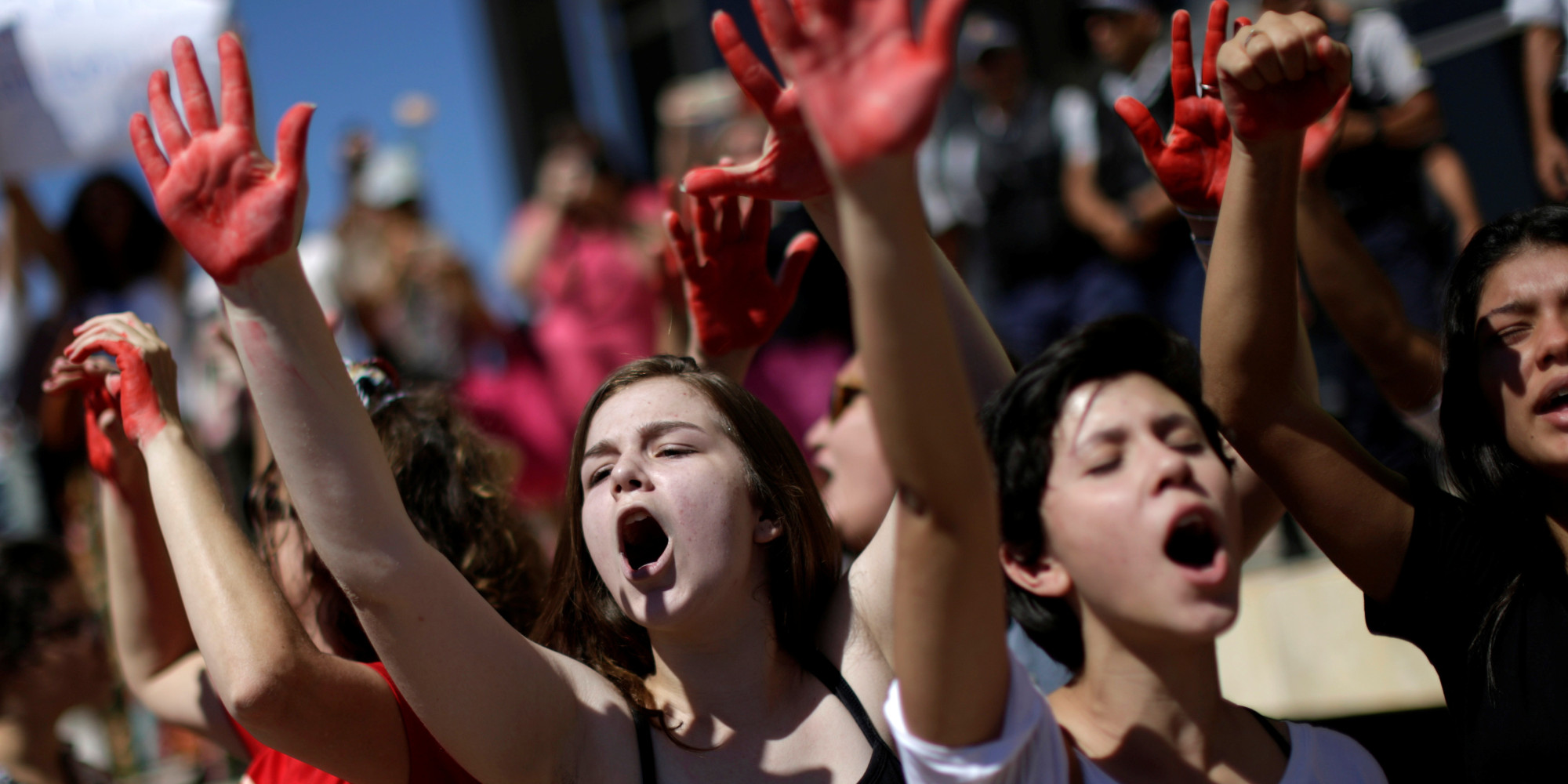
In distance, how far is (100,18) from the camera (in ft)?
9.67

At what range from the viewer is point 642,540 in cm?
187

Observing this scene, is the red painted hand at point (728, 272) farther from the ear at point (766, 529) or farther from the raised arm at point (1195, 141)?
the raised arm at point (1195, 141)

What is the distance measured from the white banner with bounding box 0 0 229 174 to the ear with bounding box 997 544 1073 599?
2095 millimetres

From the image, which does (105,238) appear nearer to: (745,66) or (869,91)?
(745,66)

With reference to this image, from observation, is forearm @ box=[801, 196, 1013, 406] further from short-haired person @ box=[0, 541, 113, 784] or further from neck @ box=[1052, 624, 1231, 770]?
short-haired person @ box=[0, 541, 113, 784]

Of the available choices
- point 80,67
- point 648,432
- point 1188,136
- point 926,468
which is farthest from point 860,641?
point 80,67

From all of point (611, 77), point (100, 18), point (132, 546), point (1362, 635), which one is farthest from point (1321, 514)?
point (611, 77)

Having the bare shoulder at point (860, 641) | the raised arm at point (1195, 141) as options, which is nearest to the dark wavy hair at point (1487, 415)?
the raised arm at point (1195, 141)

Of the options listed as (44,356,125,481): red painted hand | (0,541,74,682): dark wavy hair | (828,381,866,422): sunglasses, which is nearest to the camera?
(44,356,125,481): red painted hand

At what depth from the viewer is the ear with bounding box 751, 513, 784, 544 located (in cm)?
191

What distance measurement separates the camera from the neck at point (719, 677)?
1807mm

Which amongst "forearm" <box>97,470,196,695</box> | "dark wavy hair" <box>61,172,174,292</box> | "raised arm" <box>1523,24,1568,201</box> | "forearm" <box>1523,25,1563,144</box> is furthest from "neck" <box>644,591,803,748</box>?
"dark wavy hair" <box>61,172,174,292</box>

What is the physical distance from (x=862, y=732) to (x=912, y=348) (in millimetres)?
736

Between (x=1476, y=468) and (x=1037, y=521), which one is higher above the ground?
(x=1037, y=521)
